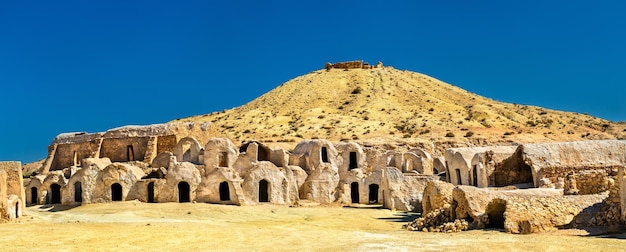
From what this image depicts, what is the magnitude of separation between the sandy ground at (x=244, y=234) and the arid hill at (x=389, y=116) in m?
19.5

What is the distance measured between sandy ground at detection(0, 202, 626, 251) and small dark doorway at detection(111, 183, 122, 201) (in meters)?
2.45

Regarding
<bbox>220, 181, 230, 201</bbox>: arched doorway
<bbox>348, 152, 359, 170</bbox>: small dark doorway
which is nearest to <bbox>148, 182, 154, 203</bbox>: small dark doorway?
<bbox>220, 181, 230, 201</bbox>: arched doorway

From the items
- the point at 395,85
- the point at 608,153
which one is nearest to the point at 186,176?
the point at 608,153

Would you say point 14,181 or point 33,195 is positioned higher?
point 14,181

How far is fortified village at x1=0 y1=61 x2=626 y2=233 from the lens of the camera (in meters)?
17.3

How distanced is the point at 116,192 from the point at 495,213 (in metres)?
17.2

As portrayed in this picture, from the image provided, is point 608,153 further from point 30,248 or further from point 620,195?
point 30,248

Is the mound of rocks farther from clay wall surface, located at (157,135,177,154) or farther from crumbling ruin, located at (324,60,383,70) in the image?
crumbling ruin, located at (324,60,383,70)

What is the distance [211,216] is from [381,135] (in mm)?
26310

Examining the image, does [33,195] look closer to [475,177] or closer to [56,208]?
[56,208]

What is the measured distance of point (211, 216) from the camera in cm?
2305

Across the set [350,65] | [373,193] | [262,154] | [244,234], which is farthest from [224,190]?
[350,65]

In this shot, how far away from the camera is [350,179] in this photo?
99.9 feet

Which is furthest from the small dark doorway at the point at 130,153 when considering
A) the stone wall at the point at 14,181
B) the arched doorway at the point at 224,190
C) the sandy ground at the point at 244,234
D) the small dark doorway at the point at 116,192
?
the stone wall at the point at 14,181
